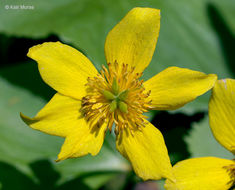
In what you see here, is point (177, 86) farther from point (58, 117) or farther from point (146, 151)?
point (58, 117)

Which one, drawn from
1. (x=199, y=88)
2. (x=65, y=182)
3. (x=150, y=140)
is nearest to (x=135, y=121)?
(x=150, y=140)

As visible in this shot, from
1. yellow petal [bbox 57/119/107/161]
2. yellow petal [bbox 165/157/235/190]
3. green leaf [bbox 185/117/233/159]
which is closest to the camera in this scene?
yellow petal [bbox 57/119/107/161]

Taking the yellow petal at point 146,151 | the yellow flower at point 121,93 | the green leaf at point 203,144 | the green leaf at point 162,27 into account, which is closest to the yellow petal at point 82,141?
the yellow flower at point 121,93

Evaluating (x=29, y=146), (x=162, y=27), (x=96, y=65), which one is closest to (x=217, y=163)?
(x=96, y=65)

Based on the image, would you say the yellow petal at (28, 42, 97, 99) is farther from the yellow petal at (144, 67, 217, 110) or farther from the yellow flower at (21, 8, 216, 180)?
the yellow petal at (144, 67, 217, 110)

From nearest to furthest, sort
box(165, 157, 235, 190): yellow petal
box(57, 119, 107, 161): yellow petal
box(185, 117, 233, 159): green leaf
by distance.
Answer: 1. box(57, 119, 107, 161): yellow petal
2. box(165, 157, 235, 190): yellow petal
3. box(185, 117, 233, 159): green leaf

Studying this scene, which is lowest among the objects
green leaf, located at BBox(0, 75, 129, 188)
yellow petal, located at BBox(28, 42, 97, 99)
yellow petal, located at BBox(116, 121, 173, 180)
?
green leaf, located at BBox(0, 75, 129, 188)

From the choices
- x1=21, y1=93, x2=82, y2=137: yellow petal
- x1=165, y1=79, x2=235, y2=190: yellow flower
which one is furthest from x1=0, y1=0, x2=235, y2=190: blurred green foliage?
x1=21, y1=93, x2=82, y2=137: yellow petal
